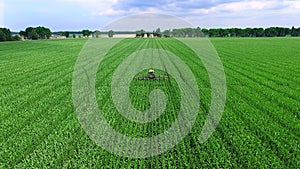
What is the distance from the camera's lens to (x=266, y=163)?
6652 mm

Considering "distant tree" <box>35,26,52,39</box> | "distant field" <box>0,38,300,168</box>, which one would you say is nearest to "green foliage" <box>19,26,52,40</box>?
"distant tree" <box>35,26,52,39</box>

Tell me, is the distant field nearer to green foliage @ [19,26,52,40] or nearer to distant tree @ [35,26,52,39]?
green foliage @ [19,26,52,40]

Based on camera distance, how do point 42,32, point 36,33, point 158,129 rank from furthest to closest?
point 42,32 → point 36,33 → point 158,129

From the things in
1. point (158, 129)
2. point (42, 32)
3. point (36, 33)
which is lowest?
point (158, 129)

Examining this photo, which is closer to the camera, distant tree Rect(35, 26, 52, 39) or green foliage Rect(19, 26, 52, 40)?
green foliage Rect(19, 26, 52, 40)

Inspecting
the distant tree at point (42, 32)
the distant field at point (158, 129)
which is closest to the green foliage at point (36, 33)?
the distant tree at point (42, 32)

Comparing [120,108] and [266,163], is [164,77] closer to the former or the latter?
[120,108]

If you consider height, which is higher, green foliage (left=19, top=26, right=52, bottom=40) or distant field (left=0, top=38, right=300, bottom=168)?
green foliage (left=19, top=26, right=52, bottom=40)

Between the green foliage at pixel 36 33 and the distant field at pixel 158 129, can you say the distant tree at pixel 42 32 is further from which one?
the distant field at pixel 158 129

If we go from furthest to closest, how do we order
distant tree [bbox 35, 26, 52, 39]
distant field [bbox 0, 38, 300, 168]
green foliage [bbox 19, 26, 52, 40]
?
1. distant tree [bbox 35, 26, 52, 39]
2. green foliage [bbox 19, 26, 52, 40]
3. distant field [bbox 0, 38, 300, 168]

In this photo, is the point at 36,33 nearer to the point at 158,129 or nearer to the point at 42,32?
the point at 42,32

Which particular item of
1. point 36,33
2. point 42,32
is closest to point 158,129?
point 36,33

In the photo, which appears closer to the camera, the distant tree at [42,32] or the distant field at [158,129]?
the distant field at [158,129]

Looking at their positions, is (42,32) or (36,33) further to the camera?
(42,32)
